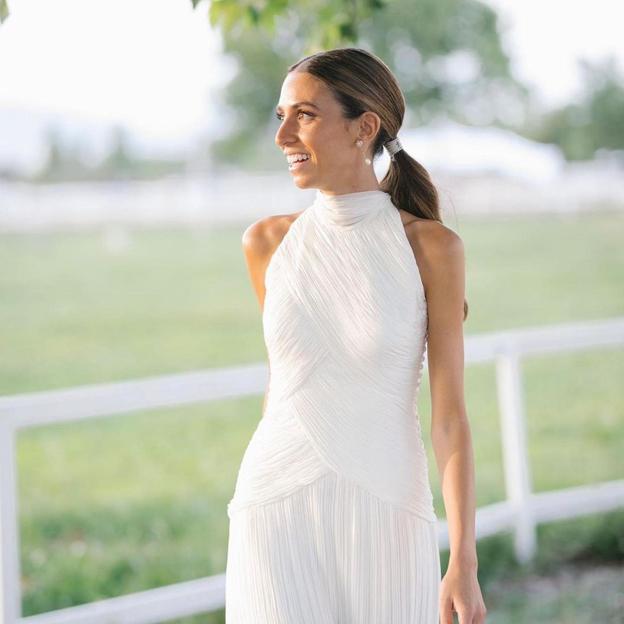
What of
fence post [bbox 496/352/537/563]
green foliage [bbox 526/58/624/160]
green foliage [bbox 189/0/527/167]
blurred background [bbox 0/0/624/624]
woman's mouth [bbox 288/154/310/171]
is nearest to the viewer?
woman's mouth [bbox 288/154/310/171]

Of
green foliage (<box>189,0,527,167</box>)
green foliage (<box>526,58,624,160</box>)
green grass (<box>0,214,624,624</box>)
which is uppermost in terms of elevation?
green foliage (<box>189,0,527,167</box>)

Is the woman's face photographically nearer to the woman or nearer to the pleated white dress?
the woman

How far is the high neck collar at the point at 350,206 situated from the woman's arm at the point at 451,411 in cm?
10

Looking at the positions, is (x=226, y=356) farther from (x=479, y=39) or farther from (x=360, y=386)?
(x=360, y=386)

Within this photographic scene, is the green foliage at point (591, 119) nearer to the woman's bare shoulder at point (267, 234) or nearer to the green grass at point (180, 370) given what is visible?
the green grass at point (180, 370)

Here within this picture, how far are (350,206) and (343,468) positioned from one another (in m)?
0.45

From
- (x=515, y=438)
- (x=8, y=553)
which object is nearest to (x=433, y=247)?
(x=8, y=553)

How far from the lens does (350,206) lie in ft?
6.21

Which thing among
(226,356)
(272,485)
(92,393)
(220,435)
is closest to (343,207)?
(272,485)

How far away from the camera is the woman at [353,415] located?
177cm

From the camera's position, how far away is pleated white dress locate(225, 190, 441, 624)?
5.82 ft

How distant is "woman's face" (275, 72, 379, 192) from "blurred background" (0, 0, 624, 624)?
0.87 ft

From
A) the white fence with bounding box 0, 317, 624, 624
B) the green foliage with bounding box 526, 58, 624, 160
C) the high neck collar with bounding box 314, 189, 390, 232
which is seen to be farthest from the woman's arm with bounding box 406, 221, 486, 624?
the green foliage with bounding box 526, 58, 624, 160

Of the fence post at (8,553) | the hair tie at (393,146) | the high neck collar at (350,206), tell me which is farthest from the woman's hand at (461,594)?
the fence post at (8,553)
